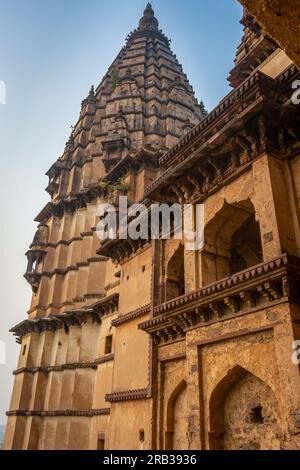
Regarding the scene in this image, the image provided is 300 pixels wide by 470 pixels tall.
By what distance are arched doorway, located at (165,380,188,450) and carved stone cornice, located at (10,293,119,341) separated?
8.18 metres

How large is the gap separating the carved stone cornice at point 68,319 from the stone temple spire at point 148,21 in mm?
34841

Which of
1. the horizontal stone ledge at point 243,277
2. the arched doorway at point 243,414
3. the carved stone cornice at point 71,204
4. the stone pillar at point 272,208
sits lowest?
the arched doorway at point 243,414

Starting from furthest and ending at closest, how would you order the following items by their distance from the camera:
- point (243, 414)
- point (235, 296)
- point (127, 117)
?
point (127, 117), point (235, 296), point (243, 414)

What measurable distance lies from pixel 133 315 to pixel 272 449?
23.1 feet

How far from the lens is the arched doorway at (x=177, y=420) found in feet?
31.1

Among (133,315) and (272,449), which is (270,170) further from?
(133,315)

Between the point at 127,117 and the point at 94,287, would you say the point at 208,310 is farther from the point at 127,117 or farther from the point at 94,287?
the point at 127,117

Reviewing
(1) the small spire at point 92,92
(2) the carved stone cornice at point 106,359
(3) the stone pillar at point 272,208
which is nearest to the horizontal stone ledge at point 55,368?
(2) the carved stone cornice at point 106,359

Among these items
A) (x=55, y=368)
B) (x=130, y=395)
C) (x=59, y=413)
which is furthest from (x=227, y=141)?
(x=55, y=368)

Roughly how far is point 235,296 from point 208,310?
0.99 m

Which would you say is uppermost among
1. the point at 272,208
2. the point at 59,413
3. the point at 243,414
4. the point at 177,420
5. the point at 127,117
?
the point at 127,117

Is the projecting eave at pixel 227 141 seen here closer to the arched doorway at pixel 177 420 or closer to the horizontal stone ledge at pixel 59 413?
the arched doorway at pixel 177 420

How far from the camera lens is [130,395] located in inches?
461

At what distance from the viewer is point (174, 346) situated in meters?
10.2
